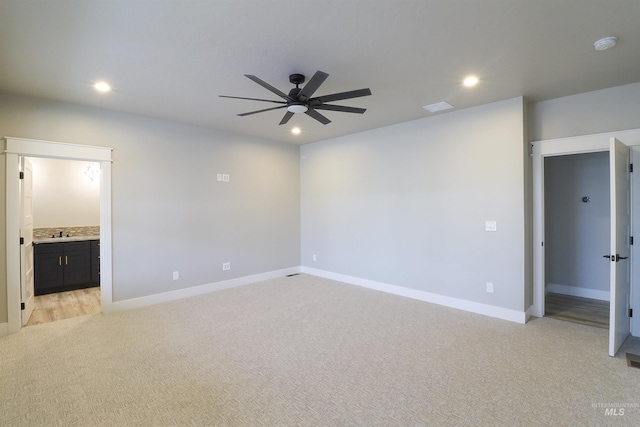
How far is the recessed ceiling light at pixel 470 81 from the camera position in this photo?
3.19 meters

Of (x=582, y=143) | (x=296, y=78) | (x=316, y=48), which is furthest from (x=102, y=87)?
(x=582, y=143)

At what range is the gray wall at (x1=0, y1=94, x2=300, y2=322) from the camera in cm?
388

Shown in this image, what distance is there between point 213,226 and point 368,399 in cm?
383

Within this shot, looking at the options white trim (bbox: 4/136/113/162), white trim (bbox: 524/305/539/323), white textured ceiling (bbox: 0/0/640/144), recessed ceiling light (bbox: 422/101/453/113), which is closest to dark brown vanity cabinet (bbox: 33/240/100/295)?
white trim (bbox: 4/136/113/162)

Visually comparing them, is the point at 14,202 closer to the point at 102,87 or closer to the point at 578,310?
the point at 102,87

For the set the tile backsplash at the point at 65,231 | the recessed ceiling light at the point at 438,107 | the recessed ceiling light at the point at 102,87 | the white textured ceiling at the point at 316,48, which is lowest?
the tile backsplash at the point at 65,231

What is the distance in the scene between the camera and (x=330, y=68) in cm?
291

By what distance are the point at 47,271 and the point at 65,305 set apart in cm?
99

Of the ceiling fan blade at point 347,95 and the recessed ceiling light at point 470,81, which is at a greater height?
the recessed ceiling light at point 470,81

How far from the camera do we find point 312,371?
2.67m

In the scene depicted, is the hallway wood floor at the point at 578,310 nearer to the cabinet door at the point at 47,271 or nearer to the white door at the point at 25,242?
the white door at the point at 25,242

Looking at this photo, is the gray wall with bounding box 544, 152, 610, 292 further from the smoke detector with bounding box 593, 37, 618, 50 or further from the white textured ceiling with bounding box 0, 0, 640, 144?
the smoke detector with bounding box 593, 37, 618, 50

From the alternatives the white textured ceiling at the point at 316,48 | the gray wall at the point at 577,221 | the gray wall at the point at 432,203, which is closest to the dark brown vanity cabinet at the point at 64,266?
the white textured ceiling at the point at 316,48

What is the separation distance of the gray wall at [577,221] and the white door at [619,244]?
1584 millimetres
